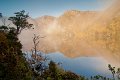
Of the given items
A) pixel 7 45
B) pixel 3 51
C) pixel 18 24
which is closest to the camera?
pixel 3 51

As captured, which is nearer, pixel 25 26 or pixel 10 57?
pixel 10 57

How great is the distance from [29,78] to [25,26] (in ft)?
166

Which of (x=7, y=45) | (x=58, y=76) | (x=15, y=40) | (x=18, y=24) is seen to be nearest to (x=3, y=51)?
(x=7, y=45)

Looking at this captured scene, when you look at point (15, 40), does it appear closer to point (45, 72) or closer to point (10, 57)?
point (45, 72)

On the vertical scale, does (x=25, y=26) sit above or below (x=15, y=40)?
above

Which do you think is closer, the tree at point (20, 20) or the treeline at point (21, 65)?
the treeline at point (21, 65)

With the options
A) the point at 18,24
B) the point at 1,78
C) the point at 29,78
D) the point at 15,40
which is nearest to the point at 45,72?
the point at 15,40

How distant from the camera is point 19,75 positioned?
4300cm

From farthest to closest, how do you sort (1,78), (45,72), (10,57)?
1. (45,72)
2. (10,57)
3. (1,78)

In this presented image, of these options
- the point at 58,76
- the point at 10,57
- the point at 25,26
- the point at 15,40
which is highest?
the point at 25,26

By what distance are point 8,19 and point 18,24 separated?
199 inches

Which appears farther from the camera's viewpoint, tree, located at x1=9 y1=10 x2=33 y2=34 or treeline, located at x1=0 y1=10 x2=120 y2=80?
tree, located at x1=9 y1=10 x2=33 y2=34

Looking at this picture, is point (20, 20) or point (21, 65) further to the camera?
point (20, 20)

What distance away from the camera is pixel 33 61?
5519 cm
